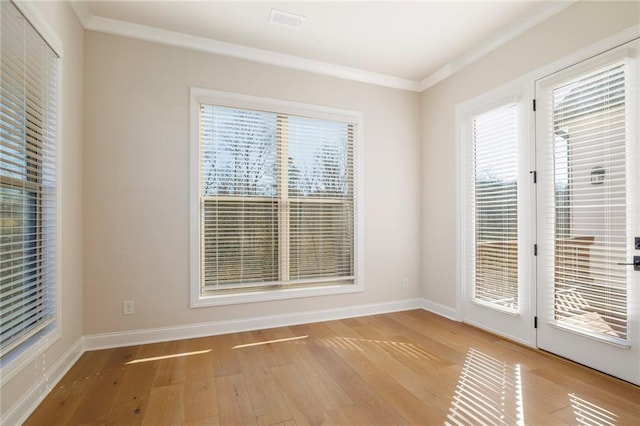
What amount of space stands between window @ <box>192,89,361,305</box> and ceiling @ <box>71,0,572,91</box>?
1.78 feet

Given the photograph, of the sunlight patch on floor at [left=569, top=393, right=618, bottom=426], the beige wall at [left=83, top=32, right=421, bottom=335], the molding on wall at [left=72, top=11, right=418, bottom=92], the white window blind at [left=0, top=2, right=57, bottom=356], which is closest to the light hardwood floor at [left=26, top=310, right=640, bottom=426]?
the sunlight patch on floor at [left=569, top=393, right=618, bottom=426]

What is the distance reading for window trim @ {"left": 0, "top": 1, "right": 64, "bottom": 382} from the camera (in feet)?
5.68

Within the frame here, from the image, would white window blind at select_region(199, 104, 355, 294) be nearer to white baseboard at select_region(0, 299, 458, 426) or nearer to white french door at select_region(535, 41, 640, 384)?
white baseboard at select_region(0, 299, 458, 426)

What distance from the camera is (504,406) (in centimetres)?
192

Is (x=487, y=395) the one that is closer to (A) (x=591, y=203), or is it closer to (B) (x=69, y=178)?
(A) (x=591, y=203)

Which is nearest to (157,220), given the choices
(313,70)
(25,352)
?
(25,352)

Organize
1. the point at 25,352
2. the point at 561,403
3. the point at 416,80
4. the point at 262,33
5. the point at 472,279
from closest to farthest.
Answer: the point at 25,352, the point at 561,403, the point at 262,33, the point at 472,279, the point at 416,80

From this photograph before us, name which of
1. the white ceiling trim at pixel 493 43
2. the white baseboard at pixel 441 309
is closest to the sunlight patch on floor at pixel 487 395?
the white baseboard at pixel 441 309

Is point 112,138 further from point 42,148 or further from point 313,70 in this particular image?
point 313,70

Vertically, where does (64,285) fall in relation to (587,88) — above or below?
below

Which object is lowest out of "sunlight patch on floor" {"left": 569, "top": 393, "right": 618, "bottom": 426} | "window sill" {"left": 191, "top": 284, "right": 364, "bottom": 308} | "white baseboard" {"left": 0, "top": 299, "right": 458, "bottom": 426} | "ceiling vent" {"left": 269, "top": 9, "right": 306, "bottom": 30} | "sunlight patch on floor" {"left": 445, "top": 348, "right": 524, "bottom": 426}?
"sunlight patch on floor" {"left": 445, "top": 348, "right": 524, "bottom": 426}

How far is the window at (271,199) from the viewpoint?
3.16 metres

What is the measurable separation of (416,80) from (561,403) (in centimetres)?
362

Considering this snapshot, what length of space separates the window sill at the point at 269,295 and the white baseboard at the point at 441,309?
92 cm
